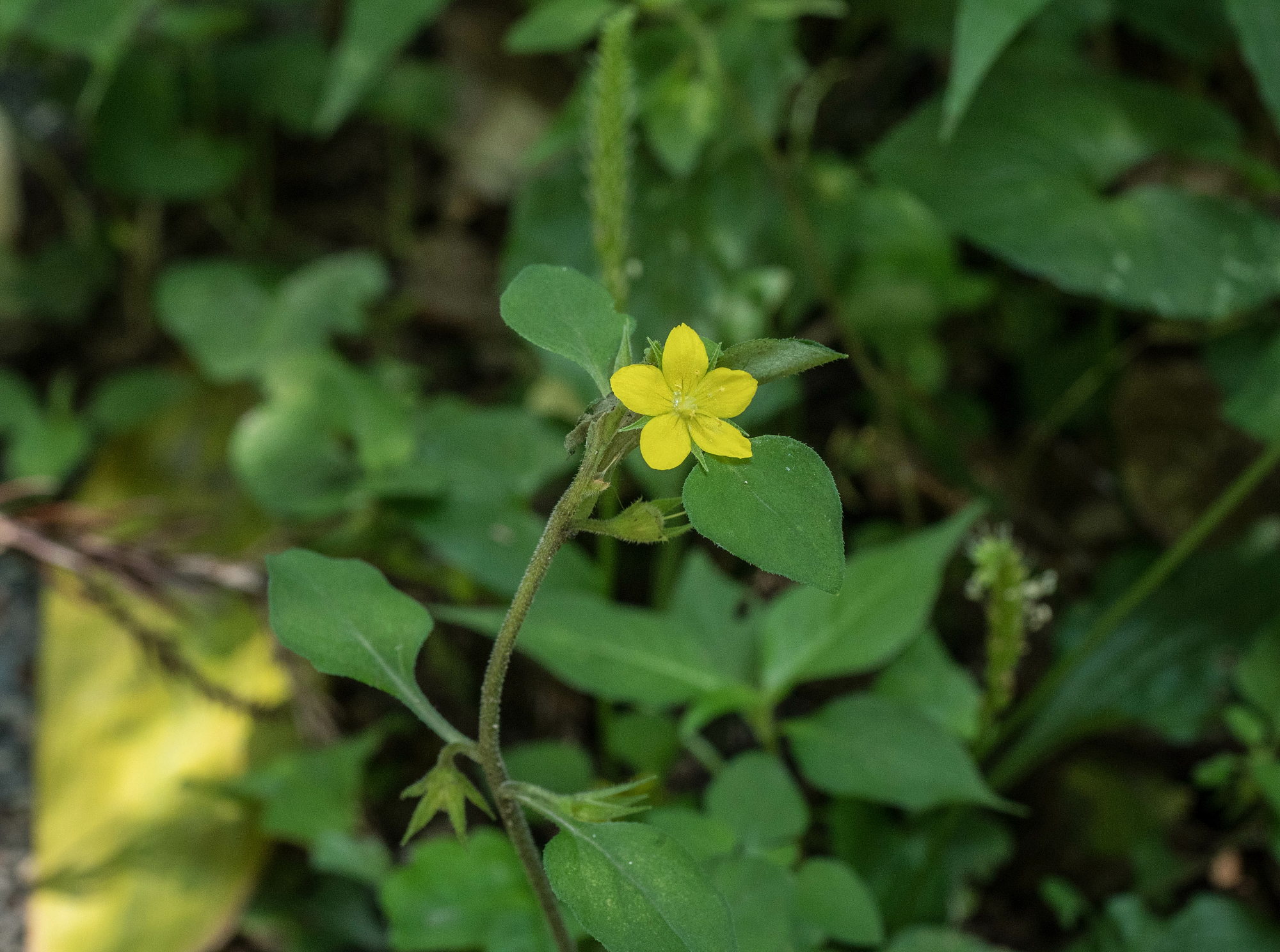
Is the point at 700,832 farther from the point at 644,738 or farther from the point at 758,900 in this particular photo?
the point at 644,738

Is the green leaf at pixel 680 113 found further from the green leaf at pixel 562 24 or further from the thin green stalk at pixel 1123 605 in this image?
the thin green stalk at pixel 1123 605

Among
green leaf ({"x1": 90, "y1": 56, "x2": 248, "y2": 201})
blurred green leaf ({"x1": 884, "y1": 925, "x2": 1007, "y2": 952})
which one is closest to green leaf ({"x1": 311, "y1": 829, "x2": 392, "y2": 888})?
blurred green leaf ({"x1": 884, "y1": 925, "x2": 1007, "y2": 952})

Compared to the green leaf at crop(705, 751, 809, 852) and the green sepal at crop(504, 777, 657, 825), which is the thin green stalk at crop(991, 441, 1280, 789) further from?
the green sepal at crop(504, 777, 657, 825)

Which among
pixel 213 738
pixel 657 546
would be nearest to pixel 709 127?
pixel 657 546

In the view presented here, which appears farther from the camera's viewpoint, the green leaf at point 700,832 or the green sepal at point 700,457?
the green leaf at point 700,832

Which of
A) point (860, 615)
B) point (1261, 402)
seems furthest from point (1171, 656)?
point (860, 615)

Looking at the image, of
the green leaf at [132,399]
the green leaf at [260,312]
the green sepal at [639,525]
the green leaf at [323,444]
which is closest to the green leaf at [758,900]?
the green sepal at [639,525]
